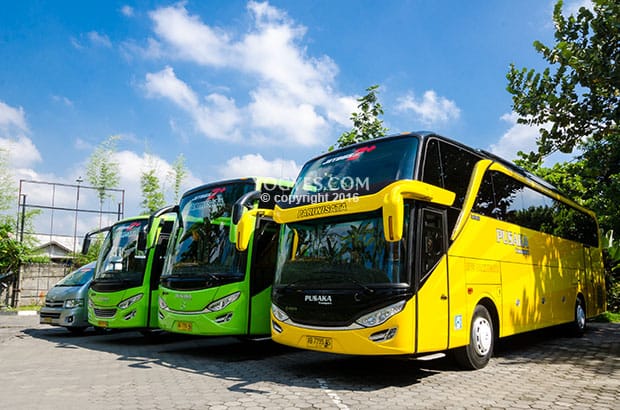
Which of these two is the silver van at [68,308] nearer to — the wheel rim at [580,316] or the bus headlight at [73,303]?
the bus headlight at [73,303]

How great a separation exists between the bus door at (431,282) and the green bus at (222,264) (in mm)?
2763

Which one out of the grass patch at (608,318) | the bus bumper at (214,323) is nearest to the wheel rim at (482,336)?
the bus bumper at (214,323)

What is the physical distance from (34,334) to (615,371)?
A: 12914mm

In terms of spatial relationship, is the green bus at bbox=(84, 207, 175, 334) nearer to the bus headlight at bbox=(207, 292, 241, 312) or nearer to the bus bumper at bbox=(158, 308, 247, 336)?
the bus bumper at bbox=(158, 308, 247, 336)

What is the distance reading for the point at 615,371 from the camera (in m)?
7.57

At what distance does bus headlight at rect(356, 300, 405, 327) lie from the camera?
620 centimetres

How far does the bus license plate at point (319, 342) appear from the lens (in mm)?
6590

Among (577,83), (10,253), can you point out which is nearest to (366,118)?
(577,83)

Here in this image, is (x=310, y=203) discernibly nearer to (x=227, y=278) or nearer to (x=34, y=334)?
(x=227, y=278)

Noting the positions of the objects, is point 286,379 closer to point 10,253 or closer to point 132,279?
point 132,279

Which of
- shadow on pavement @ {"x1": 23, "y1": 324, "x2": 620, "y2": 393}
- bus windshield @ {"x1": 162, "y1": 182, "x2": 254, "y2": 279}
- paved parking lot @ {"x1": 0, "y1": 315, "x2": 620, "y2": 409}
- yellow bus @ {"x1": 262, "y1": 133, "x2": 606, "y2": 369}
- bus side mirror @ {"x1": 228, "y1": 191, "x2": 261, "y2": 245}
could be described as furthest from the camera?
bus windshield @ {"x1": 162, "y1": 182, "x2": 254, "y2": 279}

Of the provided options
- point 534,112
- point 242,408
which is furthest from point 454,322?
point 534,112

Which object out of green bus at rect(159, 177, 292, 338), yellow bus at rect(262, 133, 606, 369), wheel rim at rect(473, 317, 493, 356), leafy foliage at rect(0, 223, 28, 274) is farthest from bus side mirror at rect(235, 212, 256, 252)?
leafy foliage at rect(0, 223, 28, 274)

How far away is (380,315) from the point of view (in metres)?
6.27
